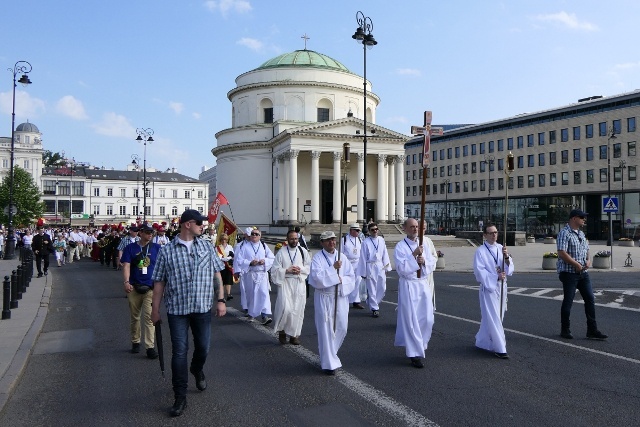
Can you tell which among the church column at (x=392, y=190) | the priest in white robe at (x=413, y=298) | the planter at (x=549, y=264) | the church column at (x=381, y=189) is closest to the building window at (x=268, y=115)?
the church column at (x=381, y=189)

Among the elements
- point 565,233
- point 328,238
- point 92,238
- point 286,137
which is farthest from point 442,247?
point 328,238

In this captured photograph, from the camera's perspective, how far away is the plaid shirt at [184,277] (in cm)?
560

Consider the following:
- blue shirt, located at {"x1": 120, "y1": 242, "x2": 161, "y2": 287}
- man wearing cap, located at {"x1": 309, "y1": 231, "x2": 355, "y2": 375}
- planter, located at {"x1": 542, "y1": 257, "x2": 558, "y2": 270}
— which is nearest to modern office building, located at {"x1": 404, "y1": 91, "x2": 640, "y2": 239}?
planter, located at {"x1": 542, "y1": 257, "x2": 558, "y2": 270}

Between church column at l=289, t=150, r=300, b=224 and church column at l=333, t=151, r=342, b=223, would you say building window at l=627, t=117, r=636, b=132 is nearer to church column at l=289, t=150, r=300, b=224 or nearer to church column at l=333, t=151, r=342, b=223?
church column at l=333, t=151, r=342, b=223

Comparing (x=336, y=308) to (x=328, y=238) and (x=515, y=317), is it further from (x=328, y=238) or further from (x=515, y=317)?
(x=515, y=317)

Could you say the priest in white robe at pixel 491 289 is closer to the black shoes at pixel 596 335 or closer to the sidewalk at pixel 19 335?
the black shoes at pixel 596 335

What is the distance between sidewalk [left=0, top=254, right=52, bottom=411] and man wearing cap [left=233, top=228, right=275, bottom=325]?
3.92 metres

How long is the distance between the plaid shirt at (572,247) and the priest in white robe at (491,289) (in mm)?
1451

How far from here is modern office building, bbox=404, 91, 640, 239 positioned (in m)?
62.7

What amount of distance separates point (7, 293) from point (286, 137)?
141ft

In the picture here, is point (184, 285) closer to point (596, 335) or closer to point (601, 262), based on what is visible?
point (596, 335)

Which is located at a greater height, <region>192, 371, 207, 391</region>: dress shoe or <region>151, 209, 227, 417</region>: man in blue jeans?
<region>151, 209, 227, 417</region>: man in blue jeans

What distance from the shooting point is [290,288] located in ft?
29.5

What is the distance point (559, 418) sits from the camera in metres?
5.23
